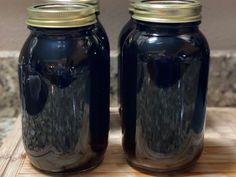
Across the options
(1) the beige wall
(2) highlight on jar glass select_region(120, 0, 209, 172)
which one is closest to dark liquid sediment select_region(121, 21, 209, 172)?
(2) highlight on jar glass select_region(120, 0, 209, 172)

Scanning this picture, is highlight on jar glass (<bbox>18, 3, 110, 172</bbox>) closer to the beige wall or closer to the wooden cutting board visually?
the wooden cutting board

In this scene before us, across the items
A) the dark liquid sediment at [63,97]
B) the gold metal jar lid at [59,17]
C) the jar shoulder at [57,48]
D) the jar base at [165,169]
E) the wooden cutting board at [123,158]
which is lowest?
the wooden cutting board at [123,158]

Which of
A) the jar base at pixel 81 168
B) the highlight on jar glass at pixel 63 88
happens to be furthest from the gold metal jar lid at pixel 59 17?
the jar base at pixel 81 168

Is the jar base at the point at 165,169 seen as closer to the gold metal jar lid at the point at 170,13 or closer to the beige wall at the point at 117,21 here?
the gold metal jar lid at the point at 170,13

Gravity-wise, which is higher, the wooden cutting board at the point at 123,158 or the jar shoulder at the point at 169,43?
the jar shoulder at the point at 169,43

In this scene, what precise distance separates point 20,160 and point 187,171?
244 millimetres

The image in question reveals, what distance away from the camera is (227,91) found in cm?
83

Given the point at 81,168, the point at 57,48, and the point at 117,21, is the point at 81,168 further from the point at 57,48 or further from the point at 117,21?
the point at 117,21

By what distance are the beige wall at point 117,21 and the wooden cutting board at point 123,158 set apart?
0.16m

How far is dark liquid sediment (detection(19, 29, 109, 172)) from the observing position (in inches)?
20.5

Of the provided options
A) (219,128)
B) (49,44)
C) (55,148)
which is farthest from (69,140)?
(219,128)

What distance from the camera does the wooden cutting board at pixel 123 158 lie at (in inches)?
22.9

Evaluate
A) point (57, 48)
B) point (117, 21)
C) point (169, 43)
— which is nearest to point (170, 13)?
point (169, 43)

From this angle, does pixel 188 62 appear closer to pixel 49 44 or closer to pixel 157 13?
pixel 157 13
